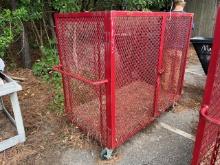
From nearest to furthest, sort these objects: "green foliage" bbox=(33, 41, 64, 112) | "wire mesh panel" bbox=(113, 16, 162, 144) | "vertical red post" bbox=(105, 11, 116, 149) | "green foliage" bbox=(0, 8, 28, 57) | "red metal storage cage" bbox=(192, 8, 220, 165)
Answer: "red metal storage cage" bbox=(192, 8, 220, 165), "vertical red post" bbox=(105, 11, 116, 149), "wire mesh panel" bbox=(113, 16, 162, 144), "green foliage" bbox=(0, 8, 28, 57), "green foliage" bbox=(33, 41, 64, 112)

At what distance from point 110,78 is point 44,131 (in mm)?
1589

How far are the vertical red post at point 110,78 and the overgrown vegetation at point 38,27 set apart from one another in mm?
1606

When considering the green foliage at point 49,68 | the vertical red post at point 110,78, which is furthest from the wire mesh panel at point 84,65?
the green foliage at point 49,68

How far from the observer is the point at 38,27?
246 inches

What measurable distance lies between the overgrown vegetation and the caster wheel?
1.47 meters

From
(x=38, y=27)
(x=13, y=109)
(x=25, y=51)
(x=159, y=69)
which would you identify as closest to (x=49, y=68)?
(x=25, y=51)

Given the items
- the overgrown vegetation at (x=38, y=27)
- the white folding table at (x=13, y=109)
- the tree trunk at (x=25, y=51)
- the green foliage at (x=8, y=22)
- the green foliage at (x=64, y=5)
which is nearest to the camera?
the white folding table at (x=13, y=109)

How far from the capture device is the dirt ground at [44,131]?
293cm

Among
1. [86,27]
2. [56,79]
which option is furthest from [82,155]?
[56,79]

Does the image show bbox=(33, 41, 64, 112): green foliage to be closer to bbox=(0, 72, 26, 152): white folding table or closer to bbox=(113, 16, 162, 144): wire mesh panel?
bbox=(0, 72, 26, 152): white folding table

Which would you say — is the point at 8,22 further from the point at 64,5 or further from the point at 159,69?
the point at 159,69

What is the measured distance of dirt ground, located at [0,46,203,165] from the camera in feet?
9.61

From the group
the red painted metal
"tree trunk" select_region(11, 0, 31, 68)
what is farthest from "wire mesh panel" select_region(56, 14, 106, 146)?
"tree trunk" select_region(11, 0, 31, 68)

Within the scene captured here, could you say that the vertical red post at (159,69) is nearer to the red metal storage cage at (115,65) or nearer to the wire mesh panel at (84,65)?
the red metal storage cage at (115,65)
